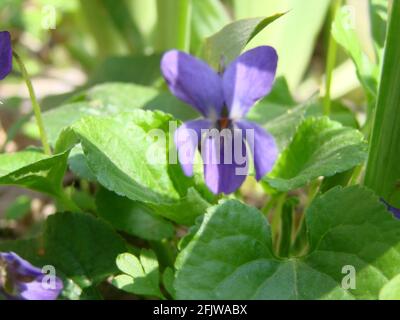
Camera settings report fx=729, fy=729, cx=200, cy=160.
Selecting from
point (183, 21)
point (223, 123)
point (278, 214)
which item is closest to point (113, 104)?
point (183, 21)

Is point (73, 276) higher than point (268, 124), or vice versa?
point (268, 124)

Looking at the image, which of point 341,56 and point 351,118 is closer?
point 351,118

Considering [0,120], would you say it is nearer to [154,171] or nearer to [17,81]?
[17,81]

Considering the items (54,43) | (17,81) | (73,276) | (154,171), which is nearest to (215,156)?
(154,171)

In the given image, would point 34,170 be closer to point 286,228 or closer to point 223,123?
point 223,123

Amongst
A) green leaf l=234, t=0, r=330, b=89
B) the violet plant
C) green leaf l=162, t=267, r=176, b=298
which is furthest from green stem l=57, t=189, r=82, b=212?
green leaf l=234, t=0, r=330, b=89
